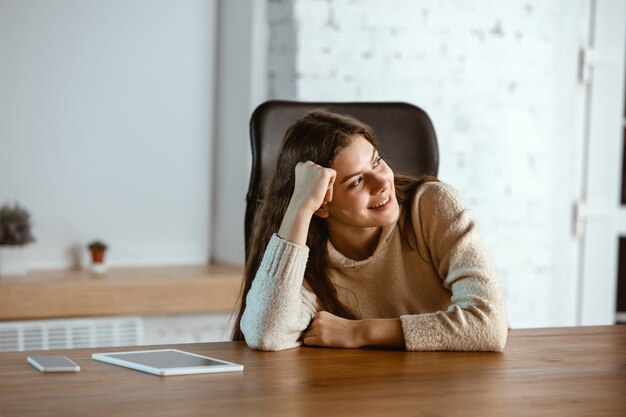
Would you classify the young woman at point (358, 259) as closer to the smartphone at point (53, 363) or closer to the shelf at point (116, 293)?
the smartphone at point (53, 363)

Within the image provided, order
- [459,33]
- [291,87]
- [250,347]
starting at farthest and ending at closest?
[459,33] → [291,87] → [250,347]

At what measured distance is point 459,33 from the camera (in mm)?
3463

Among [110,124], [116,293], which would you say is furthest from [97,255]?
[110,124]

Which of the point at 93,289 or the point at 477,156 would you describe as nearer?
the point at 93,289

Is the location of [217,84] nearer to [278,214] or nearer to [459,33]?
[459,33]

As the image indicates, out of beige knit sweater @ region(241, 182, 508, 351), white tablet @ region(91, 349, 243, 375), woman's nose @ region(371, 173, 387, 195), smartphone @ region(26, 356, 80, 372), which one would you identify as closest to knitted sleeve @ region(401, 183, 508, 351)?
beige knit sweater @ region(241, 182, 508, 351)

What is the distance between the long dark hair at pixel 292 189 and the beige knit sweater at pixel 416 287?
34 mm

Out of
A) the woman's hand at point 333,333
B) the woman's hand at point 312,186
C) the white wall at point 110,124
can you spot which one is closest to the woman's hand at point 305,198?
the woman's hand at point 312,186

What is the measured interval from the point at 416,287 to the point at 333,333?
0.33m

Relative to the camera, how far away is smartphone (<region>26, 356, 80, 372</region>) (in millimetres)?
1376

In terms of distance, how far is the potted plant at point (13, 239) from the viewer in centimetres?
305

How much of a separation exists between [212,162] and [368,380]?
A: 2212mm

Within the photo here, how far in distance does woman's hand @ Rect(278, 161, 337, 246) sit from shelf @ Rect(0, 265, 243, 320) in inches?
52.3

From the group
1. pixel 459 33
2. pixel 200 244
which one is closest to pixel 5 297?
pixel 200 244
